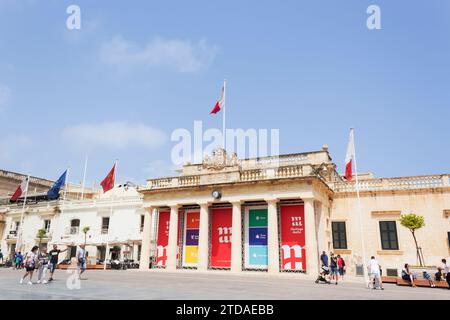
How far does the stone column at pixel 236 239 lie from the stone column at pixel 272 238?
2073 millimetres

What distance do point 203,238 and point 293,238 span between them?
6301 millimetres

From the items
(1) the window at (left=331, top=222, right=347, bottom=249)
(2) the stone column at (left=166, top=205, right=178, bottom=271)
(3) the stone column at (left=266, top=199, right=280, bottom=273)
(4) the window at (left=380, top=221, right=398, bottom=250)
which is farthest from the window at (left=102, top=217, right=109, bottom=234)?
(4) the window at (left=380, top=221, right=398, bottom=250)

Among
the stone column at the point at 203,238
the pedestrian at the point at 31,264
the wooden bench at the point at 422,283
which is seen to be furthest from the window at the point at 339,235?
the pedestrian at the point at 31,264

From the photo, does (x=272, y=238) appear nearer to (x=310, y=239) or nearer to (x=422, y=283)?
(x=310, y=239)

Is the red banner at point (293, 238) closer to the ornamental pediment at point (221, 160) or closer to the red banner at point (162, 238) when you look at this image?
the ornamental pediment at point (221, 160)

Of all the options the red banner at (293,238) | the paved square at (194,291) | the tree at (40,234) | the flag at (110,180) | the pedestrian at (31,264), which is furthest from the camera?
the tree at (40,234)

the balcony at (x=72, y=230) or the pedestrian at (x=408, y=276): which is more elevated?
the balcony at (x=72, y=230)

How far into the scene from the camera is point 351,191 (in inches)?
997

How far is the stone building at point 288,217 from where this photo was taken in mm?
21938

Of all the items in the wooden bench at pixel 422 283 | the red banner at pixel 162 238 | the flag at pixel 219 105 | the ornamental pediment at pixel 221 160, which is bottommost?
the wooden bench at pixel 422 283

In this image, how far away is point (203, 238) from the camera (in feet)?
78.3
